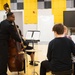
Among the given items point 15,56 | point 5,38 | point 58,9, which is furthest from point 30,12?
point 5,38

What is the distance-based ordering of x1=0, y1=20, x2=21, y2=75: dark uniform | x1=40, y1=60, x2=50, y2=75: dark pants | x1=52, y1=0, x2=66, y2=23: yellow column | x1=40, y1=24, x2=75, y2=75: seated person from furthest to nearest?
x1=52, y1=0, x2=66, y2=23: yellow column, x1=0, y1=20, x2=21, y2=75: dark uniform, x1=40, y1=60, x2=50, y2=75: dark pants, x1=40, y1=24, x2=75, y2=75: seated person

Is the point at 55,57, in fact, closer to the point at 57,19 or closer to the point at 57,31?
the point at 57,31

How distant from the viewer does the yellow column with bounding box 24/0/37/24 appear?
1088 centimetres

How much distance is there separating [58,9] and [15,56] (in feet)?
23.1

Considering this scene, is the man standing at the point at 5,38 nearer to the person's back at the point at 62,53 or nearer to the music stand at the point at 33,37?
the person's back at the point at 62,53

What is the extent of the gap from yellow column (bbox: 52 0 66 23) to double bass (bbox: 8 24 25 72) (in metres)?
6.72

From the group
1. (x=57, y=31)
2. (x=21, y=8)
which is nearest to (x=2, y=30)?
(x=57, y=31)

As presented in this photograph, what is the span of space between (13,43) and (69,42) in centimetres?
138

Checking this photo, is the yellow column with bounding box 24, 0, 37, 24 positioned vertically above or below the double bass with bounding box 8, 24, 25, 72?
above

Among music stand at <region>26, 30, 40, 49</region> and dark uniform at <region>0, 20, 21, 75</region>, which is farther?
music stand at <region>26, 30, 40, 49</region>

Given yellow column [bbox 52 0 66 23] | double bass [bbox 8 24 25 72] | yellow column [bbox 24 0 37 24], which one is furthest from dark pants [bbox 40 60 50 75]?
yellow column [bbox 24 0 37 24]

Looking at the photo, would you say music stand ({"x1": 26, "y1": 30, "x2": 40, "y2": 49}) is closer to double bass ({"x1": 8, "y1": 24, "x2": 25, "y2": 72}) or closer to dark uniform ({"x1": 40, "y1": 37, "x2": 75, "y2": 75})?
double bass ({"x1": 8, "y1": 24, "x2": 25, "y2": 72})

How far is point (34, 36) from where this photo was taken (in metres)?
5.53

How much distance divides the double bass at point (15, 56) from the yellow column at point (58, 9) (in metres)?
6.72
